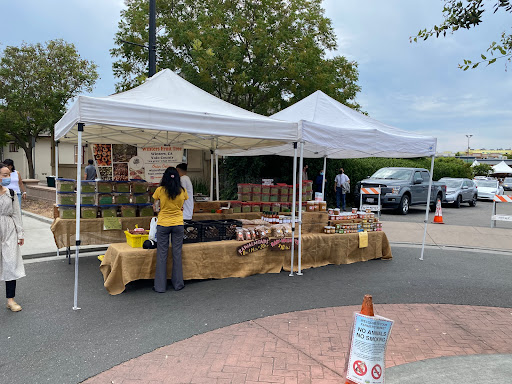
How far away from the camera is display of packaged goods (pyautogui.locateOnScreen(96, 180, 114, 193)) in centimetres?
755

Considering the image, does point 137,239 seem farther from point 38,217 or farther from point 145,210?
point 38,217

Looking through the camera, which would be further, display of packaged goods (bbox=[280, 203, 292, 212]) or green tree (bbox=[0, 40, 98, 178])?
green tree (bbox=[0, 40, 98, 178])

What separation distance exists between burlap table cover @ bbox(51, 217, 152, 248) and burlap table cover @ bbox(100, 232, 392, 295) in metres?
1.38

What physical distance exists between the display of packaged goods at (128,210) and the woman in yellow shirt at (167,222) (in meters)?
2.12

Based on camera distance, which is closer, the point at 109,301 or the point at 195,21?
the point at 109,301

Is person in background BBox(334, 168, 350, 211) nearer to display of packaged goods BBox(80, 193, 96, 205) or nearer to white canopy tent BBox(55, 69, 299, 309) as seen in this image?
white canopy tent BBox(55, 69, 299, 309)

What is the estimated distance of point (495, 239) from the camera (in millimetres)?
11391

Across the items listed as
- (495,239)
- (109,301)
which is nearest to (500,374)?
(109,301)

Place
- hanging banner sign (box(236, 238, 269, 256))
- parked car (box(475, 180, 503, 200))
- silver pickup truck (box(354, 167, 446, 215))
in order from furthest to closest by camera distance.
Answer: parked car (box(475, 180, 503, 200))
silver pickup truck (box(354, 167, 446, 215))
hanging banner sign (box(236, 238, 269, 256))

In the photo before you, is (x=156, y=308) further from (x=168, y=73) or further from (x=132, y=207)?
(x=168, y=73)

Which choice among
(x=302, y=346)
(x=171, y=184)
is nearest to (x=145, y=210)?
(x=171, y=184)

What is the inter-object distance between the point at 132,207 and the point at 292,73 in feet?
30.3

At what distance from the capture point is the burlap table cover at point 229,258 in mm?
5852

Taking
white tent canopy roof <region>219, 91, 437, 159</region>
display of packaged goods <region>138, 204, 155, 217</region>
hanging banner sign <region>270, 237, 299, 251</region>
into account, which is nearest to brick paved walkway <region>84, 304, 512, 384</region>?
hanging banner sign <region>270, 237, 299, 251</region>
